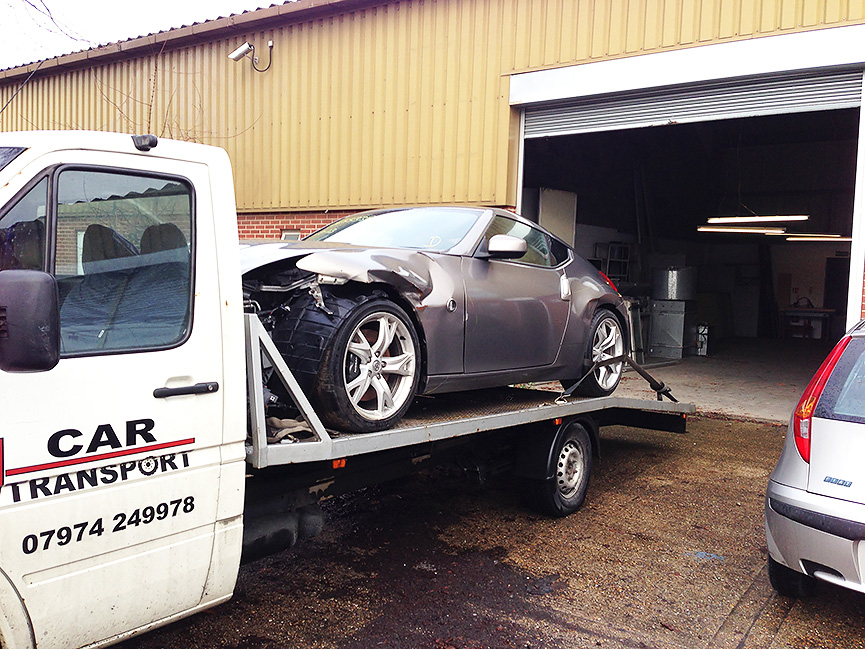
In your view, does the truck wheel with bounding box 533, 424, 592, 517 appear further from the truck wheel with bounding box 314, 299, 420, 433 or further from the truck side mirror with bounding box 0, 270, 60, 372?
the truck side mirror with bounding box 0, 270, 60, 372

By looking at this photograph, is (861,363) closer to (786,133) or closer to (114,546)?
(114,546)

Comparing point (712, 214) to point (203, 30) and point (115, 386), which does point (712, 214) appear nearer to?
Answer: point (203, 30)

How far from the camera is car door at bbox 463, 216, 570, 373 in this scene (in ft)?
14.9

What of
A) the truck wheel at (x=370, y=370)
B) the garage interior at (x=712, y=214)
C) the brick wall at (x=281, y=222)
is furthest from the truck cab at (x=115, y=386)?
the garage interior at (x=712, y=214)

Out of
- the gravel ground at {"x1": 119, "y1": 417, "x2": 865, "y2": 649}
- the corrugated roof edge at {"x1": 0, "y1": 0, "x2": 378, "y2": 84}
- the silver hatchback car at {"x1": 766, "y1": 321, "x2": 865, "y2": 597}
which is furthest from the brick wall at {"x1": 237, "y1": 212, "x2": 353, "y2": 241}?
the silver hatchback car at {"x1": 766, "y1": 321, "x2": 865, "y2": 597}

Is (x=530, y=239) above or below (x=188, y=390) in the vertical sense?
above

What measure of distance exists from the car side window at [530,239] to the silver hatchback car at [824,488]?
2069 mm

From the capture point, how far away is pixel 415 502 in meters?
5.56

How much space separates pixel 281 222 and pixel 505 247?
8010 millimetres

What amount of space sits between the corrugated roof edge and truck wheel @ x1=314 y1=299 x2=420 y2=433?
7.92 metres

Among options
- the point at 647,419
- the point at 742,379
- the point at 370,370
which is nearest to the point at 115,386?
the point at 370,370

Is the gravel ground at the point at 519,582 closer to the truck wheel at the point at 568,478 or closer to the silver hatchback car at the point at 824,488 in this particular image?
the truck wheel at the point at 568,478

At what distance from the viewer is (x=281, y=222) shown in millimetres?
11906

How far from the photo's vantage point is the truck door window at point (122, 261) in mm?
2486
